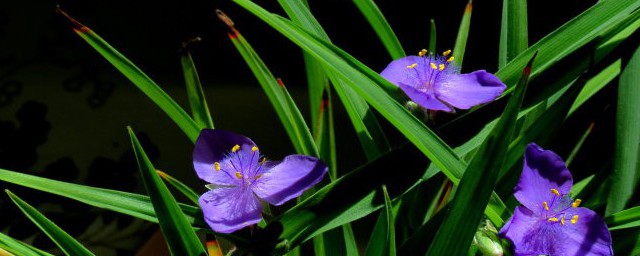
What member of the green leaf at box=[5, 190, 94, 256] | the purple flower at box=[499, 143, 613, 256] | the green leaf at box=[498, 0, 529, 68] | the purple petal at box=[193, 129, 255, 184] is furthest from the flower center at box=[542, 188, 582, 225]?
the green leaf at box=[5, 190, 94, 256]

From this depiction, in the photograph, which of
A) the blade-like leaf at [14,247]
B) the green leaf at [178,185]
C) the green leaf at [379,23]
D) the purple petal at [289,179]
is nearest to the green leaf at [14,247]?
the blade-like leaf at [14,247]

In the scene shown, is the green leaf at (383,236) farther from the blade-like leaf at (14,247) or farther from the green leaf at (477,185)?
the blade-like leaf at (14,247)

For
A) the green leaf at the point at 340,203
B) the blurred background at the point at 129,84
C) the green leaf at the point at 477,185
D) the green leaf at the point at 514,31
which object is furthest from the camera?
the blurred background at the point at 129,84

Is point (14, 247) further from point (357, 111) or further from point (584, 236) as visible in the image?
point (584, 236)

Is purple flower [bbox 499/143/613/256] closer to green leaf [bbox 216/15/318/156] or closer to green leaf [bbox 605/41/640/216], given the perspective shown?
green leaf [bbox 605/41/640/216]


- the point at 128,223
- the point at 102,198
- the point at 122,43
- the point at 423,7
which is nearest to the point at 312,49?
the point at 102,198

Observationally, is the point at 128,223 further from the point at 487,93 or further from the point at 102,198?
the point at 487,93
